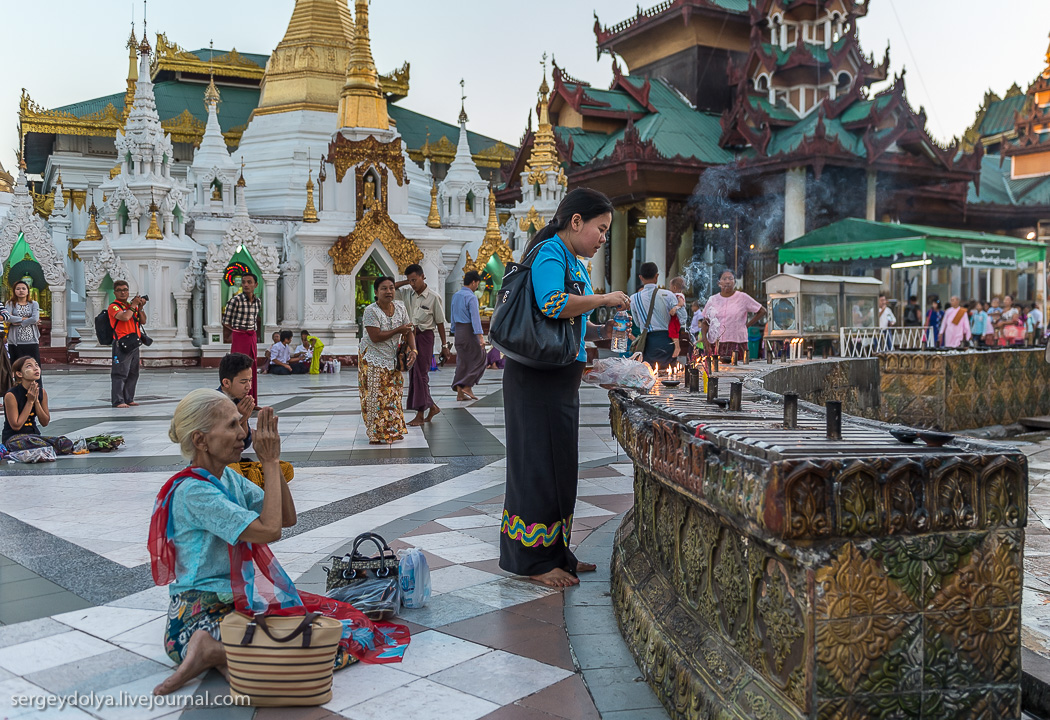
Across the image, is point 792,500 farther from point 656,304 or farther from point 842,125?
point 842,125

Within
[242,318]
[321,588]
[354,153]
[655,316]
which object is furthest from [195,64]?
[321,588]

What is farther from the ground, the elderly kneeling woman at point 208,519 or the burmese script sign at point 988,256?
the burmese script sign at point 988,256

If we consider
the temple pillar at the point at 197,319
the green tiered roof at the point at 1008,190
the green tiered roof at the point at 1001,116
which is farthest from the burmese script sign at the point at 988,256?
the green tiered roof at the point at 1001,116

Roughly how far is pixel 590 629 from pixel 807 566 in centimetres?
150

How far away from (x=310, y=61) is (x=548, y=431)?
2507cm

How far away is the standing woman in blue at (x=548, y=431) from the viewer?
3.75 m

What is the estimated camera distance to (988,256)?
18281mm

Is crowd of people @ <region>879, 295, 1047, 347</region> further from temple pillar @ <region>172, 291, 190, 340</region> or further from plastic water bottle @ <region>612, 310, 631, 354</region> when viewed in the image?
plastic water bottle @ <region>612, 310, 631, 354</region>

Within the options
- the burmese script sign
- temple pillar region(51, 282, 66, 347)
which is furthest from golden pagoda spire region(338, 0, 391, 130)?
the burmese script sign

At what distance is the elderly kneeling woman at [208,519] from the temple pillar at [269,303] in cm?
1637

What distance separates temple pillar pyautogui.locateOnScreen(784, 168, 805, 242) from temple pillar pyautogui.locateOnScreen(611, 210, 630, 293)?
16.4 ft

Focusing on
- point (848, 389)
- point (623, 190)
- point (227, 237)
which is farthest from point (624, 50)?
point (848, 389)

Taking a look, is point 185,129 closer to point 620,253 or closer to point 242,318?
point 620,253

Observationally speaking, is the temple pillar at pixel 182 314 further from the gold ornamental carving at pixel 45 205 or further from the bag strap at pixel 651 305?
the bag strap at pixel 651 305
